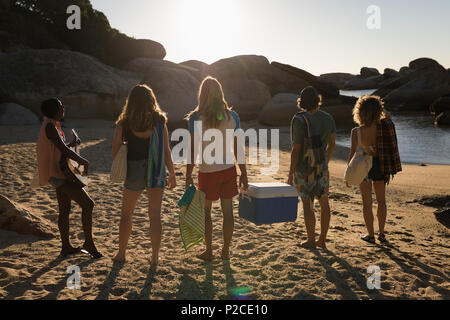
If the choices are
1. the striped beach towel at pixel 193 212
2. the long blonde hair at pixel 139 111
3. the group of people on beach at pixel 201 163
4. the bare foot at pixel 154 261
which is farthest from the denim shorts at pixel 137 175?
the bare foot at pixel 154 261

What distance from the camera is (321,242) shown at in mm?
4457

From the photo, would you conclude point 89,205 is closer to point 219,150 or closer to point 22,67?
point 219,150

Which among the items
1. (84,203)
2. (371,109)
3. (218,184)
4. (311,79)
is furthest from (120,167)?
(311,79)

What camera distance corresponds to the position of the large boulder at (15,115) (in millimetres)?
14820

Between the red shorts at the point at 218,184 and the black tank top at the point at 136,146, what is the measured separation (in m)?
0.59

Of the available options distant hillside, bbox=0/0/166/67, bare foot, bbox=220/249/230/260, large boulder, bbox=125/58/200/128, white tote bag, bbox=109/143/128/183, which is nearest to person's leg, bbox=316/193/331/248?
bare foot, bbox=220/249/230/260

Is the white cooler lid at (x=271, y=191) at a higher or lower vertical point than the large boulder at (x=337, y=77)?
lower

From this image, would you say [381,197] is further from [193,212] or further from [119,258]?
[119,258]

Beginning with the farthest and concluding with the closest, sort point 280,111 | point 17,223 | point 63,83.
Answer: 1. point 280,111
2. point 63,83
3. point 17,223

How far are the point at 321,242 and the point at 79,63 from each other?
53.4 ft

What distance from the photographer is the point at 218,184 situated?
3.74 m

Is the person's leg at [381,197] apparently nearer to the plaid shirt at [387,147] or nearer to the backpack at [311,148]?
the plaid shirt at [387,147]

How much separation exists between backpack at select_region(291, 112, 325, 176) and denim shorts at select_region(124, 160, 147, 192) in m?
1.61

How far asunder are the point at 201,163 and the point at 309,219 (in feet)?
4.54
